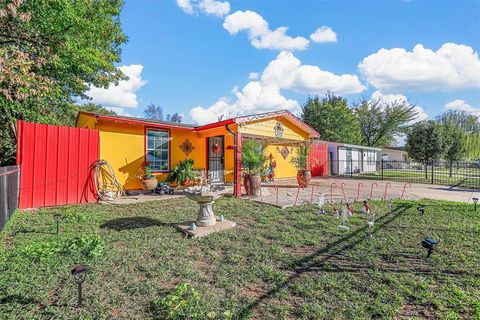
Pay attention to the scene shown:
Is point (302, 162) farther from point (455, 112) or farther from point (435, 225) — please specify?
point (455, 112)

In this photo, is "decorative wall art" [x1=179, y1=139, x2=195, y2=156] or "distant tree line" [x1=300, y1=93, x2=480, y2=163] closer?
"decorative wall art" [x1=179, y1=139, x2=195, y2=156]

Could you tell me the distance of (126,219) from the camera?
5.43 metres

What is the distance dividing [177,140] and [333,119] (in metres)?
22.0

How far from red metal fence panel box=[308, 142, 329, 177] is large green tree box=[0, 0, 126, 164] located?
43.5ft

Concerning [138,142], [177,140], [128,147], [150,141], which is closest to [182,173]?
[177,140]

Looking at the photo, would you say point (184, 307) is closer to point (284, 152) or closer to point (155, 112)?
point (284, 152)

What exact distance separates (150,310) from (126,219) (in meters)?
3.56

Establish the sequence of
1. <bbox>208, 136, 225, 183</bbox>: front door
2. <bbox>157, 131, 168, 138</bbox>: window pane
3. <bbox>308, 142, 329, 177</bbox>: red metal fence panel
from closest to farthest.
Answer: <bbox>157, 131, 168, 138</bbox>: window pane → <bbox>208, 136, 225, 183</bbox>: front door → <bbox>308, 142, 329, 177</bbox>: red metal fence panel

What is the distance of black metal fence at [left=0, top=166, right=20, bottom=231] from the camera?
4.36 meters

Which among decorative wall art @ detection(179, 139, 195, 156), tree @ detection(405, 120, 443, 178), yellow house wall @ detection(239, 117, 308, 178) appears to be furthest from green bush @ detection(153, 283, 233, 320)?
tree @ detection(405, 120, 443, 178)

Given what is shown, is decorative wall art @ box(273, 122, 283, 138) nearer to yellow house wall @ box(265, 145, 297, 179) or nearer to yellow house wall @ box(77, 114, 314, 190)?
yellow house wall @ box(77, 114, 314, 190)

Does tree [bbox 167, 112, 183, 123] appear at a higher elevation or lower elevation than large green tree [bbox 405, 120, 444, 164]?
higher

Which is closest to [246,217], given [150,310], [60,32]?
[150,310]

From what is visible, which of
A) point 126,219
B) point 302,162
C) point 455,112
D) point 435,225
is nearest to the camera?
point 435,225
